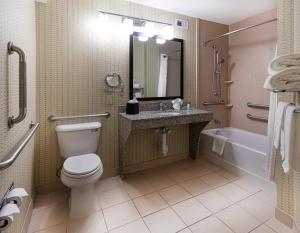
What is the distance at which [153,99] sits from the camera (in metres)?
2.62

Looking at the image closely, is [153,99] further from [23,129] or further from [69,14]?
[23,129]

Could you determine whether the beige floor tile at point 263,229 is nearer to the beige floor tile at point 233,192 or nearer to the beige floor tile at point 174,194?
the beige floor tile at point 233,192

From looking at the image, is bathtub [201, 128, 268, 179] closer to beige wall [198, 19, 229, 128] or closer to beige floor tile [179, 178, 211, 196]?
beige wall [198, 19, 229, 128]

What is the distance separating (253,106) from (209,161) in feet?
3.73

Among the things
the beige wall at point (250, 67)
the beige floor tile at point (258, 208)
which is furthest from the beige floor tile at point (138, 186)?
the beige wall at point (250, 67)

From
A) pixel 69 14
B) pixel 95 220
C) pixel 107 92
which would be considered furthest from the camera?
pixel 107 92

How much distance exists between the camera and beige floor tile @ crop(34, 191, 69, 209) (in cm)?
187

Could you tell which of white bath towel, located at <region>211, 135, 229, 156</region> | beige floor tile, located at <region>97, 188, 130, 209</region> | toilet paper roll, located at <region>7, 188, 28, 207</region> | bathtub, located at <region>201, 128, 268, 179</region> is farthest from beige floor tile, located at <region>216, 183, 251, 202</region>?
toilet paper roll, located at <region>7, 188, 28, 207</region>

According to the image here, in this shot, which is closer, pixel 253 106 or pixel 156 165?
pixel 156 165

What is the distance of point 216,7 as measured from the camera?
255cm

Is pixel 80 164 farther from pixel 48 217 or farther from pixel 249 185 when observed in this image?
pixel 249 185

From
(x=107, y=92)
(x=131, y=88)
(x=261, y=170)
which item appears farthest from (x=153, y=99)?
(x=261, y=170)

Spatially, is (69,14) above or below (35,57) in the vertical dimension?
above

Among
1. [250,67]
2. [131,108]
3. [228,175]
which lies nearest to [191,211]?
[228,175]
